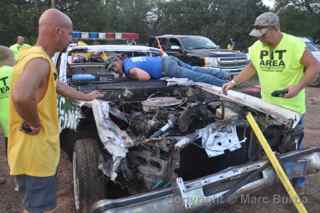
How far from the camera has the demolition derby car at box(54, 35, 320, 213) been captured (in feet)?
9.30

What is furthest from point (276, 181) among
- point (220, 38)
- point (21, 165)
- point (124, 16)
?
point (124, 16)

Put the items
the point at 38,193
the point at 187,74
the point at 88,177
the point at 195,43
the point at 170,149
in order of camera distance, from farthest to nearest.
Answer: the point at 195,43 → the point at 187,74 → the point at 88,177 → the point at 170,149 → the point at 38,193

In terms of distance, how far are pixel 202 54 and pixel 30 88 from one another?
10.5 metres

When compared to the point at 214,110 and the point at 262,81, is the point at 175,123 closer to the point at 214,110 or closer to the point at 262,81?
the point at 214,110

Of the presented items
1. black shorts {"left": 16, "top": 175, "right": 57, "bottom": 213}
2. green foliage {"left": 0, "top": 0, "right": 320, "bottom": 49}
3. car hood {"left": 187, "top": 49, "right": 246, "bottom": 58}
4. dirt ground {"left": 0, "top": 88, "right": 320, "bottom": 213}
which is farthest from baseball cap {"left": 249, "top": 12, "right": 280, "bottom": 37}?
green foliage {"left": 0, "top": 0, "right": 320, "bottom": 49}

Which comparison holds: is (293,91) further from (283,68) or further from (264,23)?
(264,23)

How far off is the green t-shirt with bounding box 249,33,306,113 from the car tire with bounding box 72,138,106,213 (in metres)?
1.81

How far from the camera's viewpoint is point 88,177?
317cm

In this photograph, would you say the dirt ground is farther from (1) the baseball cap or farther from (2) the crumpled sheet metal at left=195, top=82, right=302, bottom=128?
(1) the baseball cap

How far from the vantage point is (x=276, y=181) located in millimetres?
3137

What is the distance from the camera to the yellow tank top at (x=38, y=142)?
2.40 m

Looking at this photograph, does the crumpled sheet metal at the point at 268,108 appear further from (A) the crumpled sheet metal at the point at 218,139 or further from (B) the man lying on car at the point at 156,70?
(B) the man lying on car at the point at 156,70

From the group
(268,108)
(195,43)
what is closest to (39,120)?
(268,108)

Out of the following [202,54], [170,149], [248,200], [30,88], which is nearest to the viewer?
[30,88]
